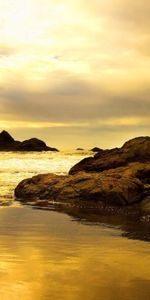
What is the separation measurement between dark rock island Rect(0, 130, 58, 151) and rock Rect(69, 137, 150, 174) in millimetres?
54228

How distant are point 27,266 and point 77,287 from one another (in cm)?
110

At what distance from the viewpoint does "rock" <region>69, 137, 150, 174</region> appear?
1983 centimetres

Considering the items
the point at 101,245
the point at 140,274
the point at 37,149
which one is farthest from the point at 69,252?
the point at 37,149

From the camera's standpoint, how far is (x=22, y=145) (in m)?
77.2

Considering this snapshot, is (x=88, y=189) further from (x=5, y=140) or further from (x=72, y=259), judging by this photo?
(x=5, y=140)

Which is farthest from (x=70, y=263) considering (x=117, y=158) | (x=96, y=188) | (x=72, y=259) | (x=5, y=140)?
(x=5, y=140)

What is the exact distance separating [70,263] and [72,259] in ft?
0.91

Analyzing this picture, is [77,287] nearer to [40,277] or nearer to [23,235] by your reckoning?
[40,277]

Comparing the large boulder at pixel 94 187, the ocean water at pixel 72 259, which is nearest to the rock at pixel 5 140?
the large boulder at pixel 94 187

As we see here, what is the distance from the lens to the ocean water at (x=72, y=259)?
17.4ft

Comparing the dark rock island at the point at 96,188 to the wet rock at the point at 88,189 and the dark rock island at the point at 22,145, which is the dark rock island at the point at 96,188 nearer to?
the wet rock at the point at 88,189

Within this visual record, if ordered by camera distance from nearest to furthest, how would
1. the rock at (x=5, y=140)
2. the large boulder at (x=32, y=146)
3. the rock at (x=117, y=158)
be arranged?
the rock at (x=117, y=158), the large boulder at (x=32, y=146), the rock at (x=5, y=140)

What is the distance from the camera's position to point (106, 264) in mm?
6625

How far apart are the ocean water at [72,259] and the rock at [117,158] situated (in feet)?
27.1
